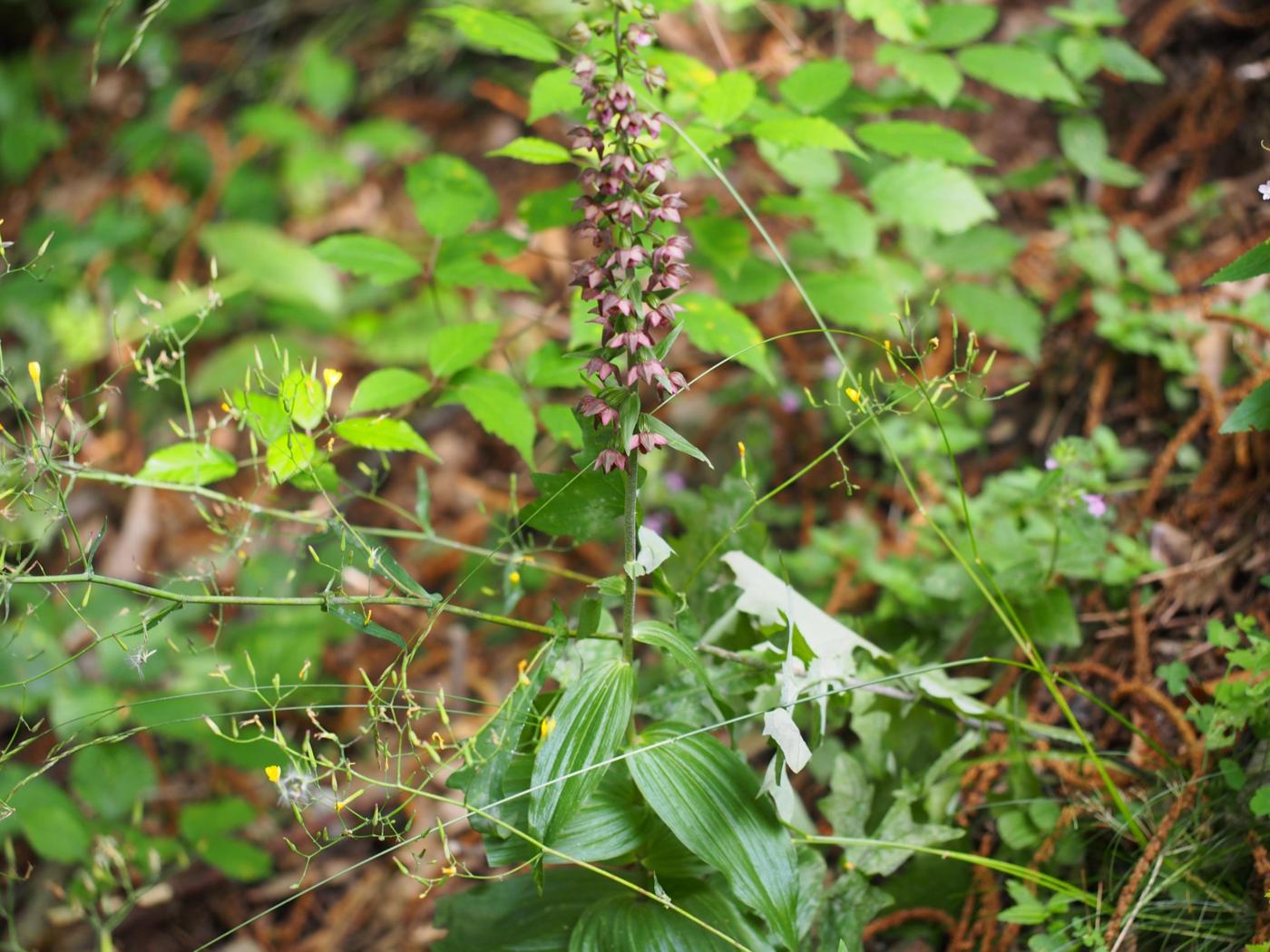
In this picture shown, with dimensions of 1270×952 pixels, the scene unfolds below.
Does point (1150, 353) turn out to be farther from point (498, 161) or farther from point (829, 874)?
point (498, 161)

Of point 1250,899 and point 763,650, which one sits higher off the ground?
point 763,650

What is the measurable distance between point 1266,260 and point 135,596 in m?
2.81

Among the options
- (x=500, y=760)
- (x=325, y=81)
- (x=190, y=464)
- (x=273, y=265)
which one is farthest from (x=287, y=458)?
(x=325, y=81)

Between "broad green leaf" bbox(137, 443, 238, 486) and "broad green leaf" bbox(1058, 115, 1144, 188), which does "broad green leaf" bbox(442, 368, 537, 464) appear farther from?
"broad green leaf" bbox(1058, 115, 1144, 188)

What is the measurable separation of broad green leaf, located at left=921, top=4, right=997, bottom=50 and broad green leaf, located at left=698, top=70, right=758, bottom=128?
69cm

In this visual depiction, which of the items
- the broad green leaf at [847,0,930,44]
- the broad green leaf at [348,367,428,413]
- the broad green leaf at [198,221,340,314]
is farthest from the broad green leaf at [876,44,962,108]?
the broad green leaf at [198,221,340,314]

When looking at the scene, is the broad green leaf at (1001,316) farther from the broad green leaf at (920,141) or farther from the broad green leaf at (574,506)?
the broad green leaf at (574,506)

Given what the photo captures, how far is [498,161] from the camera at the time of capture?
443cm

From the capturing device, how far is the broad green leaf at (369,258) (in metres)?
2.17

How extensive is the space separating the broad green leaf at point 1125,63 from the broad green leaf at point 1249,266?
1.36 meters

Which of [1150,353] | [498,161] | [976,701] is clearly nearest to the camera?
[976,701]

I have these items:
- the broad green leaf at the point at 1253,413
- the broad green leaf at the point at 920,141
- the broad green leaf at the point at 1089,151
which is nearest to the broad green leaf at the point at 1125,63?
the broad green leaf at the point at 1089,151

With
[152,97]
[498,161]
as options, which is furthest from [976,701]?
[152,97]

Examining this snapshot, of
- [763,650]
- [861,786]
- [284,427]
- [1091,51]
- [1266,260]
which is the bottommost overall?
[861,786]
